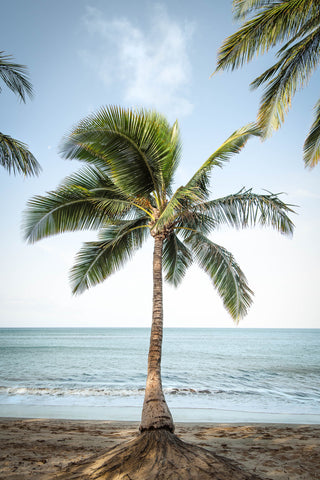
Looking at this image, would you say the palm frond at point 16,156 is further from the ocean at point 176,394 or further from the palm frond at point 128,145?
the ocean at point 176,394

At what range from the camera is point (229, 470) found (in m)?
3.58

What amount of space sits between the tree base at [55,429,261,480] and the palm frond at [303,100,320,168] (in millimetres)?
6372

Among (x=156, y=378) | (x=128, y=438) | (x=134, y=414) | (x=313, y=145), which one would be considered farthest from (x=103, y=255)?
(x=313, y=145)

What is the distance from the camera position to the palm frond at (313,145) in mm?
6950

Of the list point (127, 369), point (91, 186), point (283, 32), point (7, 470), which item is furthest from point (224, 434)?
point (127, 369)

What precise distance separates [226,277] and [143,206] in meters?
2.53

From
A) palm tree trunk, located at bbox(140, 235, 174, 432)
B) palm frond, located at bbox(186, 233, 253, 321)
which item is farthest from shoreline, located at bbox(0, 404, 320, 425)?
palm tree trunk, located at bbox(140, 235, 174, 432)

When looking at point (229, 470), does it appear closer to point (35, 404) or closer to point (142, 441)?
point (142, 441)

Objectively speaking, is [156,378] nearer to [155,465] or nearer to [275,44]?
[155,465]

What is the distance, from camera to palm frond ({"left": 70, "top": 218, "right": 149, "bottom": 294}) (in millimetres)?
7793

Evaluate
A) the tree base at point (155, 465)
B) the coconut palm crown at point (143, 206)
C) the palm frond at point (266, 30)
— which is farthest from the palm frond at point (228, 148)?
the tree base at point (155, 465)

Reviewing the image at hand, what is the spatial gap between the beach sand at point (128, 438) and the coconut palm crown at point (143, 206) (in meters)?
1.59

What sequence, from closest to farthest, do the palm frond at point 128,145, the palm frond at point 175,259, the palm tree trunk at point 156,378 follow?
the palm tree trunk at point 156,378 → the palm frond at point 128,145 → the palm frond at point 175,259

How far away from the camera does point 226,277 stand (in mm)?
7281
